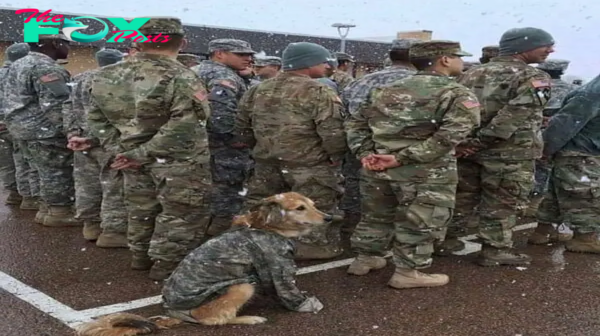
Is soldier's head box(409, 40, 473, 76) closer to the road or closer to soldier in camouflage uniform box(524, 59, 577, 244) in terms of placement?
the road

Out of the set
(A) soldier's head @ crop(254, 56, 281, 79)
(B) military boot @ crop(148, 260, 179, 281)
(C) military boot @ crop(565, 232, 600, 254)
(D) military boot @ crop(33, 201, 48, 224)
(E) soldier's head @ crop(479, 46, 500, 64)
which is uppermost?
(E) soldier's head @ crop(479, 46, 500, 64)

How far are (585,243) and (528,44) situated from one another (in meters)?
2.05

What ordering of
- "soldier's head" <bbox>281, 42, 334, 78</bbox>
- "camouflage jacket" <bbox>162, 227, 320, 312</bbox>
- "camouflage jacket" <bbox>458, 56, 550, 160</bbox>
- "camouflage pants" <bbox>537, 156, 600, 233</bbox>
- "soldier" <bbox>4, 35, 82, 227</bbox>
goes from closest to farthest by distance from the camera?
"camouflage jacket" <bbox>162, 227, 320, 312</bbox>
"camouflage jacket" <bbox>458, 56, 550, 160</bbox>
"soldier's head" <bbox>281, 42, 334, 78</bbox>
"camouflage pants" <bbox>537, 156, 600, 233</bbox>
"soldier" <bbox>4, 35, 82, 227</bbox>

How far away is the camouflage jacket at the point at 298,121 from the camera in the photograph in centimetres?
493

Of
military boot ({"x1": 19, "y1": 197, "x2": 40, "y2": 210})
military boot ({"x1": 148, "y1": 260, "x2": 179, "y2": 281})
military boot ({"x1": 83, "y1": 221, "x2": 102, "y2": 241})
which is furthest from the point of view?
military boot ({"x1": 19, "y1": 197, "x2": 40, "y2": 210})

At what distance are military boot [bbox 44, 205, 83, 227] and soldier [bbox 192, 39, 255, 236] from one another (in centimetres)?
163

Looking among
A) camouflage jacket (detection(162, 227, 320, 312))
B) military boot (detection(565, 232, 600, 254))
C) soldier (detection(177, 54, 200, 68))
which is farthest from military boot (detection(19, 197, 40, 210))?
military boot (detection(565, 232, 600, 254))

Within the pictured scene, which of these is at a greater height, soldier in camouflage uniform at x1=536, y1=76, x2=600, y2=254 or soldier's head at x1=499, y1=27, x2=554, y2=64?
soldier's head at x1=499, y1=27, x2=554, y2=64

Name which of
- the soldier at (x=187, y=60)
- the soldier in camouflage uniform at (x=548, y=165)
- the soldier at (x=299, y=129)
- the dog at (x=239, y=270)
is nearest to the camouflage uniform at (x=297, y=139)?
the soldier at (x=299, y=129)

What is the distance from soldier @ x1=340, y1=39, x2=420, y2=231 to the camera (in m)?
5.42

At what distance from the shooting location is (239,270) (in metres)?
3.75

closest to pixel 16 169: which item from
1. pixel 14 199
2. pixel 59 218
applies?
pixel 14 199

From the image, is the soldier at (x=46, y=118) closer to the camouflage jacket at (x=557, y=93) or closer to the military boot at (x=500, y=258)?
the military boot at (x=500, y=258)

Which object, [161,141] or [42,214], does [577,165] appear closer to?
[161,141]
